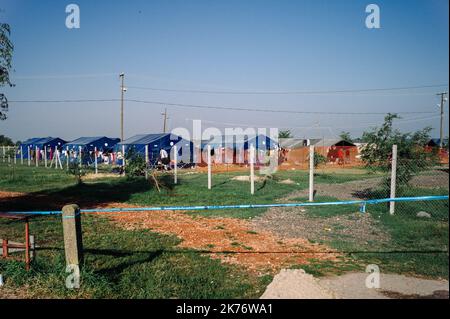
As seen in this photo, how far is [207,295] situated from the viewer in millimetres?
4809

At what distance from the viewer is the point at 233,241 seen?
7.77m

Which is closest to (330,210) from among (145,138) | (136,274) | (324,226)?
(324,226)

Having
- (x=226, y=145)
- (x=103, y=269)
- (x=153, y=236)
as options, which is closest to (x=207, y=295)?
(x=103, y=269)

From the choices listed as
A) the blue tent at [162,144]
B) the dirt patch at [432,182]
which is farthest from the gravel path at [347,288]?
the blue tent at [162,144]

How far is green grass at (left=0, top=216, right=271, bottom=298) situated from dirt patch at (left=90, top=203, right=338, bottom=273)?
0.46 m

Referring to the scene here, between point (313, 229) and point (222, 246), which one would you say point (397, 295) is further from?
point (313, 229)

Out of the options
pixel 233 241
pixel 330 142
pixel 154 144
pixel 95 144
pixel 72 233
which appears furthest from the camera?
pixel 330 142

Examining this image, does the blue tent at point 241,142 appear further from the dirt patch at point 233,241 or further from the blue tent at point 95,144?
the dirt patch at point 233,241

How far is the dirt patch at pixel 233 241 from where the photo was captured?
6.38 metres

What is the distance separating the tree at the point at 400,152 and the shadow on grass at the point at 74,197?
365 inches

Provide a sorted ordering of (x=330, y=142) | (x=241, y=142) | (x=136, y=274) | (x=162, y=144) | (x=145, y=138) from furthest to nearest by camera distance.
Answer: (x=330, y=142)
(x=241, y=142)
(x=145, y=138)
(x=162, y=144)
(x=136, y=274)

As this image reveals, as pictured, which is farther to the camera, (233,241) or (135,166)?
(135,166)

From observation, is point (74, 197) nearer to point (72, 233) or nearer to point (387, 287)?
point (72, 233)

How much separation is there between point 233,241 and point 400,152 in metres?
7.19
